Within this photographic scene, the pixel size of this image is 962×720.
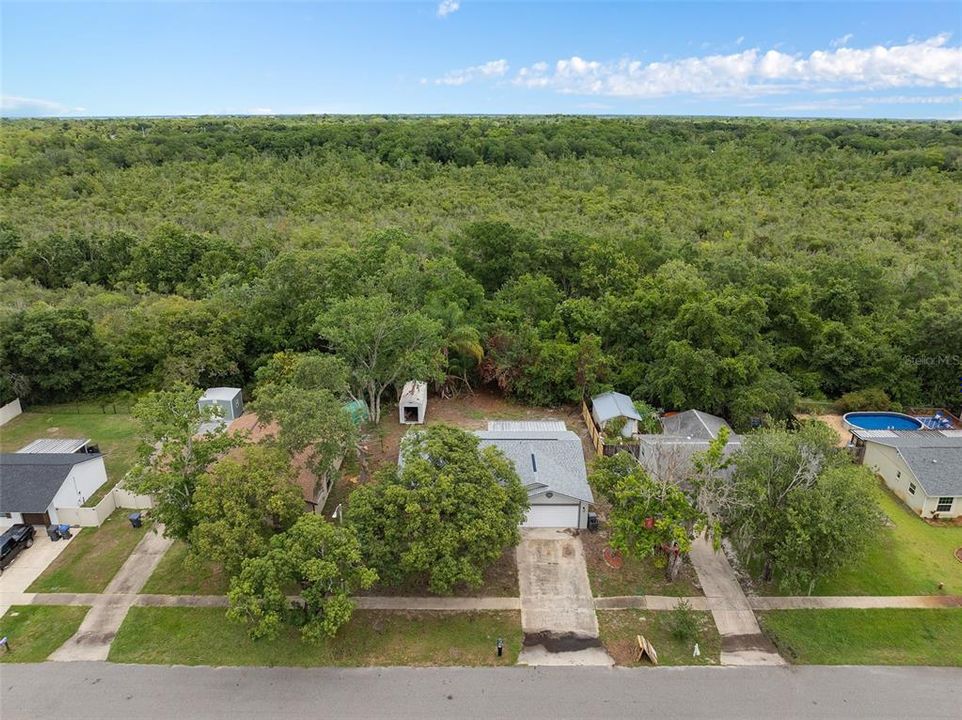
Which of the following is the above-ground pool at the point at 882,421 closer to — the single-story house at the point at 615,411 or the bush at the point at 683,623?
the single-story house at the point at 615,411

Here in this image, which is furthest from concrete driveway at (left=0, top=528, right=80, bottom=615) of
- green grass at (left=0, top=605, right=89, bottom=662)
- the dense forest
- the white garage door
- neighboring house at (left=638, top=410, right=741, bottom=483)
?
neighboring house at (left=638, top=410, right=741, bottom=483)

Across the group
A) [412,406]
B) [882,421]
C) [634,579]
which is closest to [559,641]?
[634,579]

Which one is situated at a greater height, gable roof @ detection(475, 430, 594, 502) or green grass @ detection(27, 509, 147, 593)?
gable roof @ detection(475, 430, 594, 502)

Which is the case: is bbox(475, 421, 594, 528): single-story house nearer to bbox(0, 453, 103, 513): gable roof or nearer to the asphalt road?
the asphalt road

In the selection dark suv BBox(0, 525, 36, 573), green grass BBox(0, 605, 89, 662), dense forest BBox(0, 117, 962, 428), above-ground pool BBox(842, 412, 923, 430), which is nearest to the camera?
green grass BBox(0, 605, 89, 662)

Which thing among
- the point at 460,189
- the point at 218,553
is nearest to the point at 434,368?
the point at 218,553

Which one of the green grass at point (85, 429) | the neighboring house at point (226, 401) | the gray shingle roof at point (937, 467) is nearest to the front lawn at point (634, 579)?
the gray shingle roof at point (937, 467)

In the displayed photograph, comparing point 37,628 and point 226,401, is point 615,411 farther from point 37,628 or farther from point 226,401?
point 37,628
